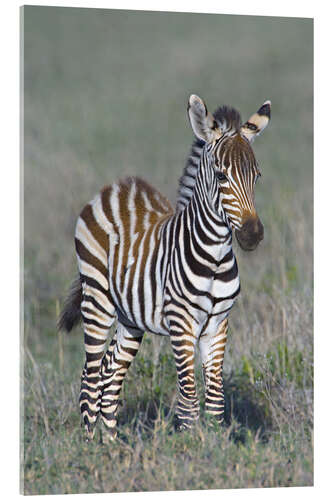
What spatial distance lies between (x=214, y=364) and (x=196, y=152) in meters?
1.36

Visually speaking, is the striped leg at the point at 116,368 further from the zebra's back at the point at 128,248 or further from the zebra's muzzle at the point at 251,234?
the zebra's muzzle at the point at 251,234

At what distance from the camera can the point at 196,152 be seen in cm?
530

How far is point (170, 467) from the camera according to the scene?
5168 millimetres

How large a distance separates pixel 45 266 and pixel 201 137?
16.6 ft

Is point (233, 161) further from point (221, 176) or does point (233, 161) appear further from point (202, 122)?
point (202, 122)

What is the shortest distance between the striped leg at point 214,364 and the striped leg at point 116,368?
2.22 feet

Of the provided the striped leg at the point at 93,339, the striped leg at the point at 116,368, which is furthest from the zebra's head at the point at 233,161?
the striped leg at the point at 116,368

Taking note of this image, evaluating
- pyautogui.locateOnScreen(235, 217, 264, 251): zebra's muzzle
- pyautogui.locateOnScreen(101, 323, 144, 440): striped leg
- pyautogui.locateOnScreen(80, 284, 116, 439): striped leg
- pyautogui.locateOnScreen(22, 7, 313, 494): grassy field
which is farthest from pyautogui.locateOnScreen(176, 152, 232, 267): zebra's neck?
pyautogui.locateOnScreen(22, 7, 313, 494): grassy field

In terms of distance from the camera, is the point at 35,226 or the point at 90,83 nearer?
the point at 90,83

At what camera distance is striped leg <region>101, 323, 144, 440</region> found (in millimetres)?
5770

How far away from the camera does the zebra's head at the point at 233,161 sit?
15.7ft
